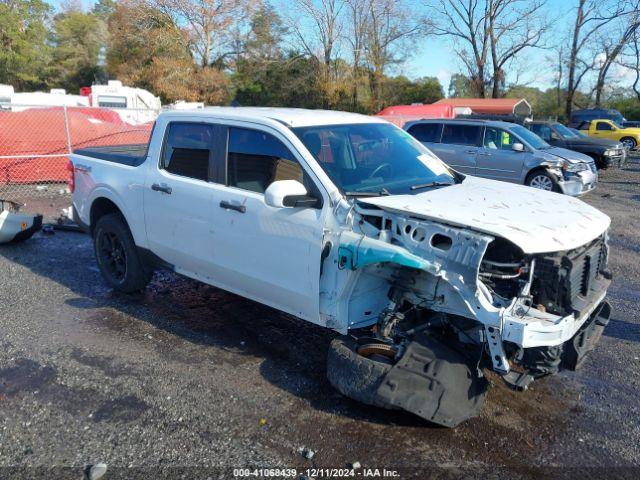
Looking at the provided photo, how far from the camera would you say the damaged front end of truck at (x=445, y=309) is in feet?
10.4

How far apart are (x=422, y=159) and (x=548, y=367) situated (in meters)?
2.03

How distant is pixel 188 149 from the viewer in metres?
4.86

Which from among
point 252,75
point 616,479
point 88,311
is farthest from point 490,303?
point 252,75

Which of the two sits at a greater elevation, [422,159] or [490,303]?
[422,159]

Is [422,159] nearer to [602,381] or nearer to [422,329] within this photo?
[422,329]

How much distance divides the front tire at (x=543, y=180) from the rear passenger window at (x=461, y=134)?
4.80 ft

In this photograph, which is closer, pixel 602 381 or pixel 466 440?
pixel 466 440

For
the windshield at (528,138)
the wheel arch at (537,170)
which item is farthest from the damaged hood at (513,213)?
the windshield at (528,138)

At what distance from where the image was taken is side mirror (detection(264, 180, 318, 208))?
3.61m

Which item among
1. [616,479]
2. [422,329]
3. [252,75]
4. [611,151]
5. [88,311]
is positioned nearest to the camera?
[616,479]

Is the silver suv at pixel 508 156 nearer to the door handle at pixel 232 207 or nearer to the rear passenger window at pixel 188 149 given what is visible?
the rear passenger window at pixel 188 149

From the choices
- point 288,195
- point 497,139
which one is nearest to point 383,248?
point 288,195

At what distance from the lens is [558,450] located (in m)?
3.31

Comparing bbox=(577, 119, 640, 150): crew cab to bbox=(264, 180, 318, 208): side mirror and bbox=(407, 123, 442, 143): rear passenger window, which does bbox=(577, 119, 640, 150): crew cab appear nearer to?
bbox=(407, 123, 442, 143): rear passenger window
